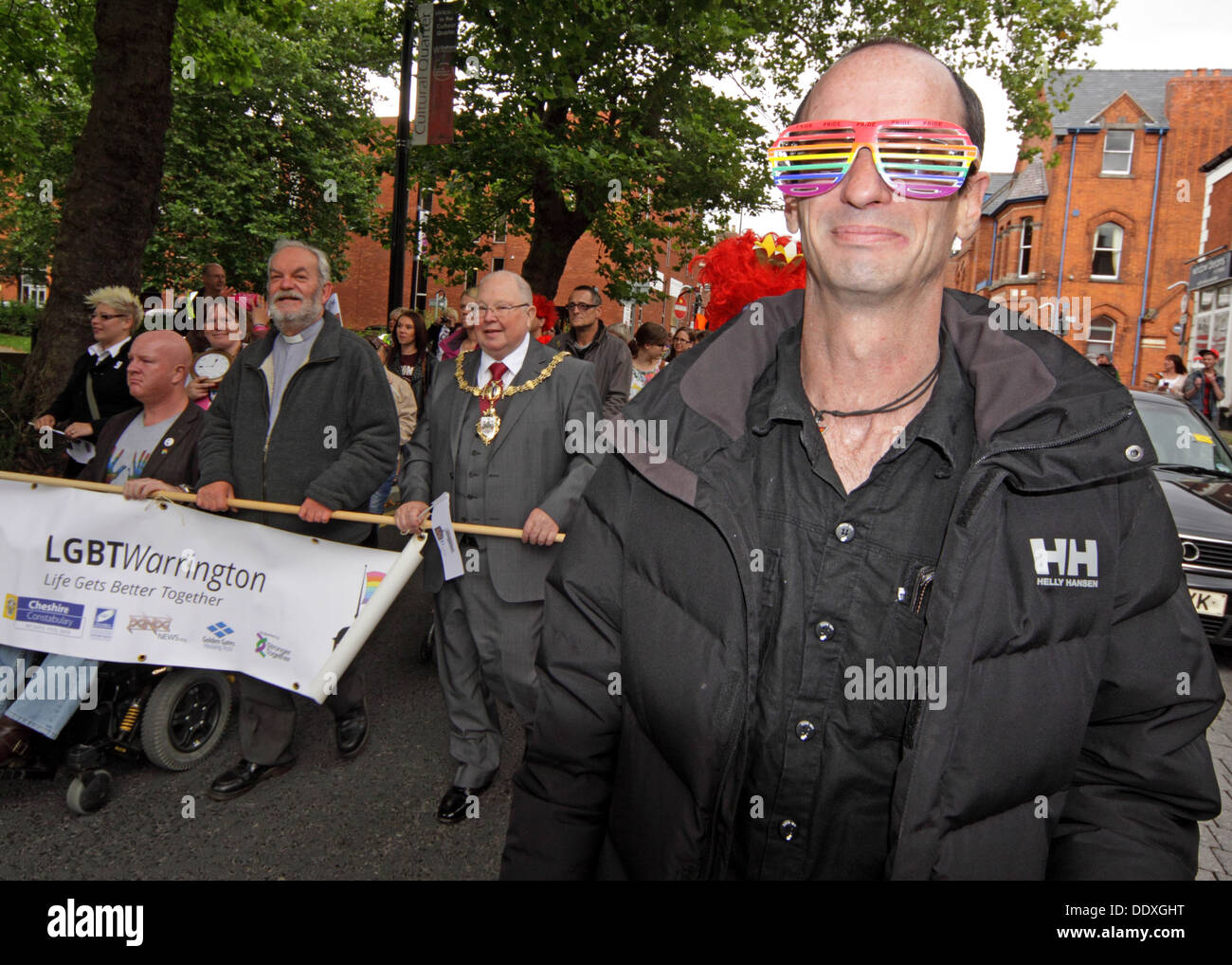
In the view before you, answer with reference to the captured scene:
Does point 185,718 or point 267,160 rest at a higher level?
point 267,160

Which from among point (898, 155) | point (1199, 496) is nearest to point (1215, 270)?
point (1199, 496)

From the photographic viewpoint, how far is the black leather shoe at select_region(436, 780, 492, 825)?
4.03 metres

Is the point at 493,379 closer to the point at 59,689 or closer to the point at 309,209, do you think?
the point at 59,689

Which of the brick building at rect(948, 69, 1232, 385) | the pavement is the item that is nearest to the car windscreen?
the pavement

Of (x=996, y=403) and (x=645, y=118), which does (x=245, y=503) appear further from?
(x=645, y=118)

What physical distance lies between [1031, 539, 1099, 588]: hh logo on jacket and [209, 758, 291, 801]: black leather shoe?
393 centimetres

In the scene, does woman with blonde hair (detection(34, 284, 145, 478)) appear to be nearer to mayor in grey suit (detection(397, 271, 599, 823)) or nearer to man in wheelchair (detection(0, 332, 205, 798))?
man in wheelchair (detection(0, 332, 205, 798))

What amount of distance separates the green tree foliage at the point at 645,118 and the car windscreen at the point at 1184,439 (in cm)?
685

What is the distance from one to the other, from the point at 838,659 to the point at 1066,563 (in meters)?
0.39

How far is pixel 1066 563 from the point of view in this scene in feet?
4.57

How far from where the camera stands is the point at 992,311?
6.13 ft

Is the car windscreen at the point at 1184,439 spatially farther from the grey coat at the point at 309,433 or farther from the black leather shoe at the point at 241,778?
the black leather shoe at the point at 241,778

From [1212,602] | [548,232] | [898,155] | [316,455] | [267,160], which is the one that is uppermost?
[267,160]

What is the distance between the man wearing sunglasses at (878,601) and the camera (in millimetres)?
1390
